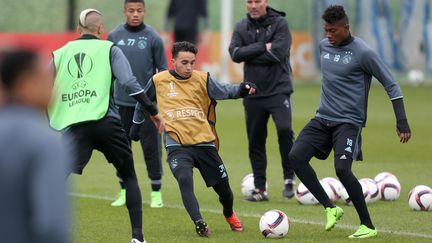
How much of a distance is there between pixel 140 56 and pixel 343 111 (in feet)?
9.62

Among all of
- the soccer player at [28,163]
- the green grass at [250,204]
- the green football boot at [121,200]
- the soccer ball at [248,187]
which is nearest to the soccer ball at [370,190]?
the green grass at [250,204]

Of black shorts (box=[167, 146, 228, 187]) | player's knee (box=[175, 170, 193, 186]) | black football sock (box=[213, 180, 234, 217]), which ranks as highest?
black shorts (box=[167, 146, 228, 187])

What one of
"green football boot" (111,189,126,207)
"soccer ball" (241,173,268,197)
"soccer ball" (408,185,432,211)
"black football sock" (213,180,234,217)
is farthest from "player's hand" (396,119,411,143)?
"green football boot" (111,189,126,207)

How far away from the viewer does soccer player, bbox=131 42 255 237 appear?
10.1m

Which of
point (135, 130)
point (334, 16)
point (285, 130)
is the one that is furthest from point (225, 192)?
point (285, 130)

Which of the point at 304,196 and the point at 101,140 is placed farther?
the point at 304,196

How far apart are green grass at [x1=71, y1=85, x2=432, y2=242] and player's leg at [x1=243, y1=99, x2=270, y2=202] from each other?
221mm

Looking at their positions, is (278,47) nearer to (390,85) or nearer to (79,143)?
(390,85)

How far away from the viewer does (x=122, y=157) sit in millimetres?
9289

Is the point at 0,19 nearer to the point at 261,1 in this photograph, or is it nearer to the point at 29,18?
the point at 29,18

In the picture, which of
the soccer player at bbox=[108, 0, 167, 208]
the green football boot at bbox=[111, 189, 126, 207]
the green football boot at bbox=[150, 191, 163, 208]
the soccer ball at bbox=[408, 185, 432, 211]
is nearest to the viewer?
the soccer ball at bbox=[408, 185, 432, 211]

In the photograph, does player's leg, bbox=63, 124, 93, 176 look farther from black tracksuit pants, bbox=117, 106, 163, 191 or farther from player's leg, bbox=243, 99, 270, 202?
player's leg, bbox=243, 99, 270, 202

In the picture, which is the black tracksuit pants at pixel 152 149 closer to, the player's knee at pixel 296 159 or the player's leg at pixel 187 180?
the player's leg at pixel 187 180

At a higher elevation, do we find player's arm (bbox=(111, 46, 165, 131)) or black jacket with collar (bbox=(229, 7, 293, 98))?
player's arm (bbox=(111, 46, 165, 131))
